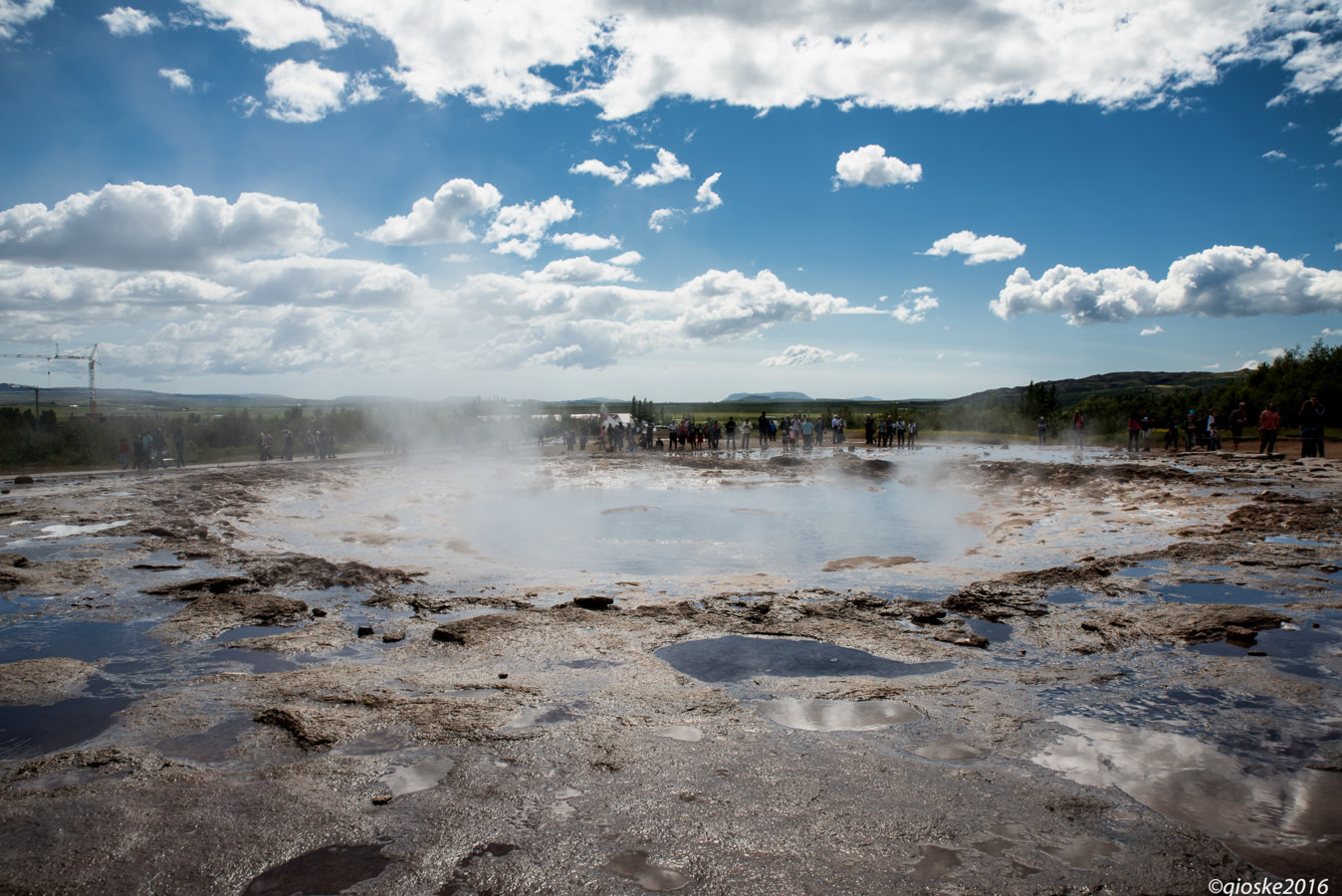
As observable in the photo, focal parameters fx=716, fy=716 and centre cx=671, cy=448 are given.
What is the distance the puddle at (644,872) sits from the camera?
283 centimetres

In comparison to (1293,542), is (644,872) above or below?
below

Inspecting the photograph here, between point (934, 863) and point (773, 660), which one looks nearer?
point (934, 863)

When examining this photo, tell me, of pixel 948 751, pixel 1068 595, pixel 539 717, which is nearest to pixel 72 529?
pixel 539 717

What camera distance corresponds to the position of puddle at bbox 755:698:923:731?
4.39 meters

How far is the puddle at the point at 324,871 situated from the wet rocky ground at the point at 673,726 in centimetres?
2

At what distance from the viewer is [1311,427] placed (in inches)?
739

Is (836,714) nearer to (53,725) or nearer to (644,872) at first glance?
(644,872)

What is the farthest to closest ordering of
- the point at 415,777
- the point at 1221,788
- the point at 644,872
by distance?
the point at 415,777 → the point at 1221,788 → the point at 644,872

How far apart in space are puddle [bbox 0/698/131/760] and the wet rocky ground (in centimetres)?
3

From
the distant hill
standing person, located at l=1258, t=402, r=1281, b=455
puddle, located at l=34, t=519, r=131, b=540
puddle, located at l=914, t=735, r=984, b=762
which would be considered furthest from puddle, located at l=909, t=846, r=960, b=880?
the distant hill

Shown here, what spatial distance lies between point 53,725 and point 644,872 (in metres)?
3.93

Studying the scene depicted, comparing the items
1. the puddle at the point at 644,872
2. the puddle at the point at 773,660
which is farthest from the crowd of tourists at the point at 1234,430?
the puddle at the point at 644,872

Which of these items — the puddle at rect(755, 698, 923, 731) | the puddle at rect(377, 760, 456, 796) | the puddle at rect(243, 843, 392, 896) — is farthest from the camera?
the puddle at rect(755, 698, 923, 731)

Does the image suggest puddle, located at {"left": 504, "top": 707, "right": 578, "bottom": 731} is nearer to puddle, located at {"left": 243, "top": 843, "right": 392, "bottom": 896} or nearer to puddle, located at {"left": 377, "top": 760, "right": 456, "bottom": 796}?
puddle, located at {"left": 377, "top": 760, "right": 456, "bottom": 796}
